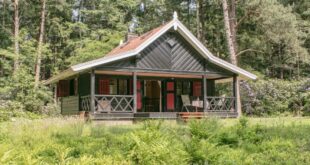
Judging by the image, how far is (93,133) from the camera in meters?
9.42

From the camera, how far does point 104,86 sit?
18172mm

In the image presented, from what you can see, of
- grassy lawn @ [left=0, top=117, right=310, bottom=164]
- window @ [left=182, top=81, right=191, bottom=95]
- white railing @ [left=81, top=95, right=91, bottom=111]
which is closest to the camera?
grassy lawn @ [left=0, top=117, right=310, bottom=164]

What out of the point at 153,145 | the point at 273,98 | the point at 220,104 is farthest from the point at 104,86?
the point at 153,145

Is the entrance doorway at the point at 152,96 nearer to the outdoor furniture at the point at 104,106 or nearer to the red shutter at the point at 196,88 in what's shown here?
the red shutter at the point at 196,88

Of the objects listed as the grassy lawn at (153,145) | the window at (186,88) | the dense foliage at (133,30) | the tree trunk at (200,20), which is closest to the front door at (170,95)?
the window at (186,88)

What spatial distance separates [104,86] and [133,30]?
15843 mm

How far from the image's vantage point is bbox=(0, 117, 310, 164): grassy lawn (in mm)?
4121

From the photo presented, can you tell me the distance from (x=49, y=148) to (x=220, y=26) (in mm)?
27156

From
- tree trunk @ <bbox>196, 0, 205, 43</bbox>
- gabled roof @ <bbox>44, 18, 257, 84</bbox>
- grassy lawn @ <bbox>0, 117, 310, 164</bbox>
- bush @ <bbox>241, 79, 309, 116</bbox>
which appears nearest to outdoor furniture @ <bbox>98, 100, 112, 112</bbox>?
gabled roof @ <bbox>44, 18, 257, 84</bbox>

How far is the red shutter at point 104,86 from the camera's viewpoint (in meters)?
18.1

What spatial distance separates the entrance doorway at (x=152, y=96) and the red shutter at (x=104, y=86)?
2.32 m

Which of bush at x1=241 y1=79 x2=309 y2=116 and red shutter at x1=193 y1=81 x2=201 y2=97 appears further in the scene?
bush at x1=241 y1=79 x2=309 y2=116

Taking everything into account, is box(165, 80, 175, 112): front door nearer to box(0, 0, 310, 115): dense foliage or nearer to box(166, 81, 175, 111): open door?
box(166, 81, 175, 111): open door

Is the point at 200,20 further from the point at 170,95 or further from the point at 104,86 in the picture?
the point at 104,86
